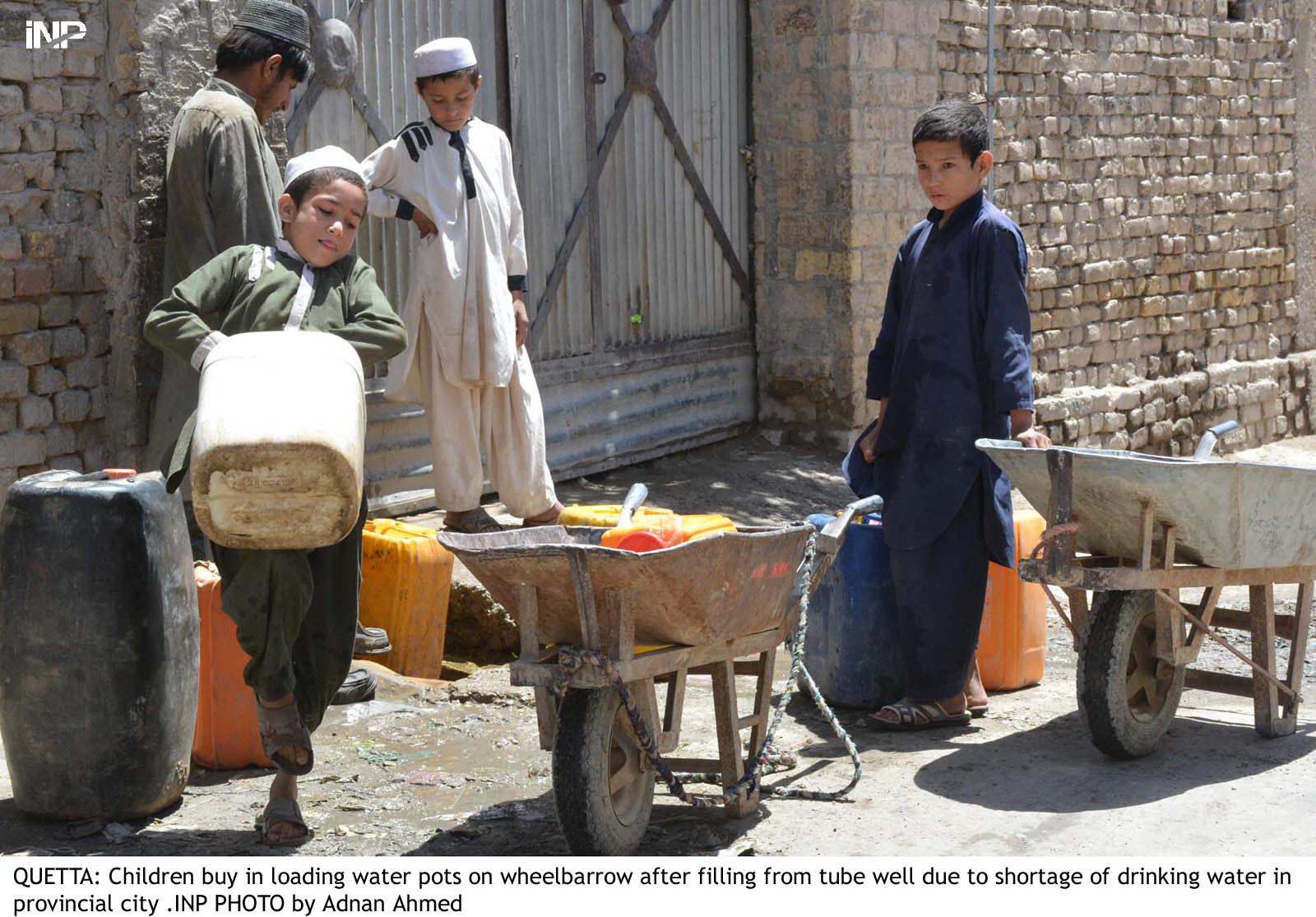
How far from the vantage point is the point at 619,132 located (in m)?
7.99

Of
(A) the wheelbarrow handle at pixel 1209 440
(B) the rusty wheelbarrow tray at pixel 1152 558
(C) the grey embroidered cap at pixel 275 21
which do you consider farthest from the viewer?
(C) the grey embroidered cap at pixel 275 21

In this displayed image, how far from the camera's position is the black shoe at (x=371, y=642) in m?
5.38

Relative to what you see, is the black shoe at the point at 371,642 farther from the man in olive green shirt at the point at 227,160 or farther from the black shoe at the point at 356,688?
Answer: the man in olive green shirt at the point at 227,160

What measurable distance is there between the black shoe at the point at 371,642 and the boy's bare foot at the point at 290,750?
56.0 inches

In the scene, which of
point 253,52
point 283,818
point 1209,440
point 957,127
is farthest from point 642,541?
point 253,52

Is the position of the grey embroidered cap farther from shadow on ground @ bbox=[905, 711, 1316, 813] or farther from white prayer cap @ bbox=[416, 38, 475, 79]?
shadow on ground @ bbox=[905, 711, 1316, 813]

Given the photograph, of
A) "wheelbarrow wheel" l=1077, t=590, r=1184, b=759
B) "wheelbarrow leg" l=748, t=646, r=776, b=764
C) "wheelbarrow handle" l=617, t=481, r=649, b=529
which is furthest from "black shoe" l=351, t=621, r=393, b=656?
"wheelbarrow wheel" l=1077, t=590, r=1184, b=759

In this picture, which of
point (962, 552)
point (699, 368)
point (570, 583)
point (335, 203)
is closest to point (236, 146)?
point (335, 203)

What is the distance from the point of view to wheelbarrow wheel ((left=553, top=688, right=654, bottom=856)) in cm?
368

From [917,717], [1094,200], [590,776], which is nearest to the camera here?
[590,776]

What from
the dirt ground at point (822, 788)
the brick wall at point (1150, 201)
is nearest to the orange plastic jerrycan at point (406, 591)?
the dirt ground at point (822, 788)

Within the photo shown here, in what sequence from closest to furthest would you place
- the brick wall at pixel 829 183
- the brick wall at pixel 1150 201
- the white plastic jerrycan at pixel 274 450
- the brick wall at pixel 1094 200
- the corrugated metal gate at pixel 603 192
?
the white plastic jerrycan at pixel 274 450 → the corrugated metal gate at pixel 603 192 → the brick wall at pixel 829 183 → the brick wall at pixel 1094 200 → the brick wall at pixel 1150 201

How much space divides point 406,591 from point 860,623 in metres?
1.50

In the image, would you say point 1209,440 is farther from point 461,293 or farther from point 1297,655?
point 461,293
